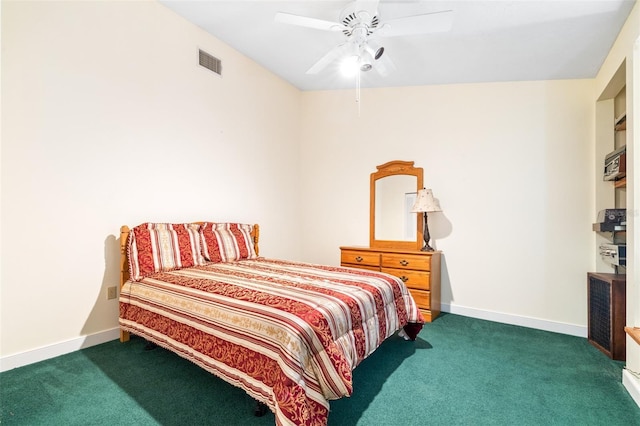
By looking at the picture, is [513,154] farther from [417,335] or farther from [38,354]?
[38,354]

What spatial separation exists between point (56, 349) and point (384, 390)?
7.79ft

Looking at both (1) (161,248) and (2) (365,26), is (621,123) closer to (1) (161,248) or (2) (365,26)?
(2) (365,26)

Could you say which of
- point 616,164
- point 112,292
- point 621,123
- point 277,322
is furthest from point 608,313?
point 112,292

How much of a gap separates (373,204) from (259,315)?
2790 mm

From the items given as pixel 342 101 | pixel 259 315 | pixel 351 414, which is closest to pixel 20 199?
pixel 259 315

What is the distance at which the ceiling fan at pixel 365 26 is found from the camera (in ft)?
6.86

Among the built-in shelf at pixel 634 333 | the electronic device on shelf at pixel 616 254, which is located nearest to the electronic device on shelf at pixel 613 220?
the electronic device on shelf at pixel 616 254

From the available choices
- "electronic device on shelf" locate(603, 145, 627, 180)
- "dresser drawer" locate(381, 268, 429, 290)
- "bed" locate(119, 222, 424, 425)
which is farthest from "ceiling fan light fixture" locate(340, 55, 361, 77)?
"electronic device on shelf" locate(603, 145, 627, 180)

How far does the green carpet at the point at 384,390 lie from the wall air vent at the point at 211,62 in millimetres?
2798

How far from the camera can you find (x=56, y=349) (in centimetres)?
229

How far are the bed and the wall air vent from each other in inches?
68.5

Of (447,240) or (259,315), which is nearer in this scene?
(259,315)

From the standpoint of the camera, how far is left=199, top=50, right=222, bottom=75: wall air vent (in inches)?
130

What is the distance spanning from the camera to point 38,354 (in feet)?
7.23
